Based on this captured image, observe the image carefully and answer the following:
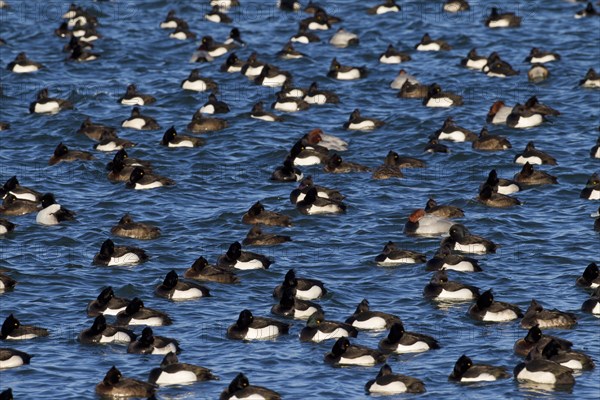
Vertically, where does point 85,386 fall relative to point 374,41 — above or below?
above

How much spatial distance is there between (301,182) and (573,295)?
10536mm

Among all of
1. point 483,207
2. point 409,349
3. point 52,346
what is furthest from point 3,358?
point 483,207

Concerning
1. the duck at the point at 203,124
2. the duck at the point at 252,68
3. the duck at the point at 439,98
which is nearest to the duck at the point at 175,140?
the duck at the point at 203,124

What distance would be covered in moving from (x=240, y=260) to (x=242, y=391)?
914 cm

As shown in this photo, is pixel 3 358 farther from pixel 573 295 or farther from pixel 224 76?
pixel 224 76

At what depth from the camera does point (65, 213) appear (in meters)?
41.4

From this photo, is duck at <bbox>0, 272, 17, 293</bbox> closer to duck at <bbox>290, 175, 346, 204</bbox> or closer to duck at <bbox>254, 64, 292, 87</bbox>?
duck at <bbox>290, 175, 346, 204</bbox>

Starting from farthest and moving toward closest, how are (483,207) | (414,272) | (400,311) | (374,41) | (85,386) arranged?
1. (374,41)
2. (483,207)
3. (414,272)
4. (400,311)
5. (85,386)

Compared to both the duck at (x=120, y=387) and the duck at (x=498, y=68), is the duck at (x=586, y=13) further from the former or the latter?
the duck at (x=120, y=387)

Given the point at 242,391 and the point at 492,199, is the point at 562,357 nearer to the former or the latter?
the point at 242,391

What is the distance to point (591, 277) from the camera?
1396 inches

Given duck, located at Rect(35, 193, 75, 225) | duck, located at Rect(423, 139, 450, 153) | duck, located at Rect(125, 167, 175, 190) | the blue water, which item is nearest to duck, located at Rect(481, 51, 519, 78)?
the blue water

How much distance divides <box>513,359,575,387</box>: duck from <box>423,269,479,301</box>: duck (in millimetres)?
5313

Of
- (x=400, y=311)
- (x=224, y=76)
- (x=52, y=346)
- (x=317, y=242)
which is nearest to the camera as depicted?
(x=52, y=346)
